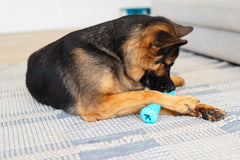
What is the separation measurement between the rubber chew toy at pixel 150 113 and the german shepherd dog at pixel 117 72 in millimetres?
37

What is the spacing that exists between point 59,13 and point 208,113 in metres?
6.45

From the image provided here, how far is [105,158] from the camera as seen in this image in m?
1.36

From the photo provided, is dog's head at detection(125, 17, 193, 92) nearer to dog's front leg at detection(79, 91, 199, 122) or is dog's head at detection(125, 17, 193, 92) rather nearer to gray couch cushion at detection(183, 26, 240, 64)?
dog's front leg at detection(79, 91, 199, 122)

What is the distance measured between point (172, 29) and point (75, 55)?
651mm

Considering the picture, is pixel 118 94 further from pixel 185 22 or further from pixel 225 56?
pixel 185 22

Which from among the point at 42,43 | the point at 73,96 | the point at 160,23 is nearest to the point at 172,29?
the point at 160,23

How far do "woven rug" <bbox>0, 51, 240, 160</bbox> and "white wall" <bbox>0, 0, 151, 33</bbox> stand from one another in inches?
212

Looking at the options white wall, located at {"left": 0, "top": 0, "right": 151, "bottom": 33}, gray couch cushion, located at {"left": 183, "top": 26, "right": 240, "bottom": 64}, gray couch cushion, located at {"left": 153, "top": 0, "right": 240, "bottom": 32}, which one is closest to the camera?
gray couch cushion, located at {"left": 153, "top": 0, "right": 240, "bottom": 32}

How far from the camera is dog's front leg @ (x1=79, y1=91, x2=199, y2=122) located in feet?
5.74

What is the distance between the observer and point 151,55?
1.76 metres

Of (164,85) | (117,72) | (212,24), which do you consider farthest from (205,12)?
(117,72)

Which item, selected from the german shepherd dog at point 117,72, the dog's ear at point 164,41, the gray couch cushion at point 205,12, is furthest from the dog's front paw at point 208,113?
the gray couch cushion at point 205,12

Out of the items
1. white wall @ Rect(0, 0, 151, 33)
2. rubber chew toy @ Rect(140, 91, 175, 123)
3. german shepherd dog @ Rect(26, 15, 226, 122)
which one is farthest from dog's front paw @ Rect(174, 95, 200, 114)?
white wall @ Rect(0, 0, 151, 33)

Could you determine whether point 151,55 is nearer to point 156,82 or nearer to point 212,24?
point 156,82
